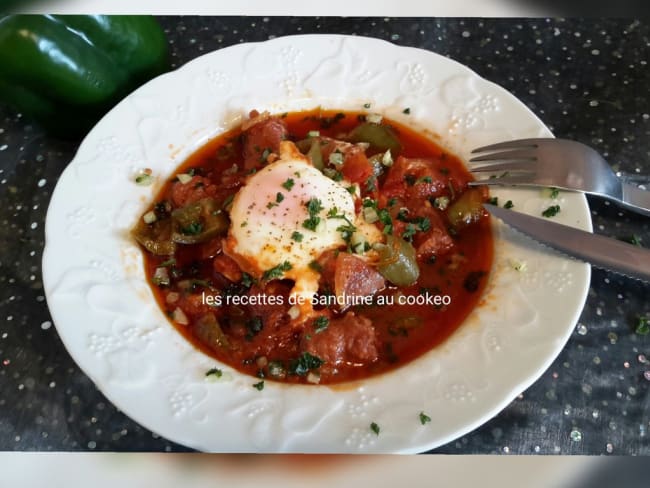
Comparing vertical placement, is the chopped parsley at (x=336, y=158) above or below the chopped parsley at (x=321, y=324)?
above

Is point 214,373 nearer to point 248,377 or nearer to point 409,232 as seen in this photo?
point 248,377

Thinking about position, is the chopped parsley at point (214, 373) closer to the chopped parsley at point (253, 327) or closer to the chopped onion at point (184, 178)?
the chopped parsley at point (253, 327)

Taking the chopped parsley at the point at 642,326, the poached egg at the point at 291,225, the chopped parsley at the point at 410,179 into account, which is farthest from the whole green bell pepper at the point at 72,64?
the chopped parsley at the point at 642,326

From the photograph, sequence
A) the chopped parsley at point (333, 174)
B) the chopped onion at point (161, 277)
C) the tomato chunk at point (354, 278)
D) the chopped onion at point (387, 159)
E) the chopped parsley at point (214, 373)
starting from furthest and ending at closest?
the chopped onion at point (387, 159) → the chopped parsley at point (333, 174) → the chopped onion at point (161, 277) → the tomato chunk at point (354, 278) → the chopped parsley at point (214, 373)

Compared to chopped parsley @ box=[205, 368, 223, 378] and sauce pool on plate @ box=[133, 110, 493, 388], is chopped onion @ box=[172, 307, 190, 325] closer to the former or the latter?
sauce pool on plate @ box=[133, 110, 493, 388]

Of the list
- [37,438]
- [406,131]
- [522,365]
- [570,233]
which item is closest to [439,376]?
[522,365]

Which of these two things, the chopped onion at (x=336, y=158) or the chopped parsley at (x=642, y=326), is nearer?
the chopped parsley at (x=642, y=326)

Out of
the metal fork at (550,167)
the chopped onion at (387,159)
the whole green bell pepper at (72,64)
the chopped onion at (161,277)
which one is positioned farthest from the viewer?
the whole green bell pepper at (72,64)
